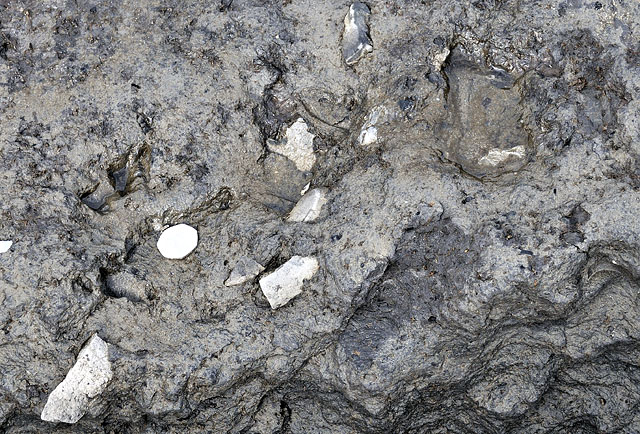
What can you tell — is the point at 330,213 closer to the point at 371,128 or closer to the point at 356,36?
the point at 371,128

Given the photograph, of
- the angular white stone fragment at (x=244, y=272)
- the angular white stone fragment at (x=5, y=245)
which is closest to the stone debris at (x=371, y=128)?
the angular white stone fragment at (x=244, y=272)

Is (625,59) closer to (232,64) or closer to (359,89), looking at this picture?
(359,89)

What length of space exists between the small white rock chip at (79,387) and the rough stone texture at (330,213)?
4 cm

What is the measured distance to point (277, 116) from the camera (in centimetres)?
274

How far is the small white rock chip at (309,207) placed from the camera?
2520mm

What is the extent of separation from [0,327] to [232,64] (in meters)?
1.38

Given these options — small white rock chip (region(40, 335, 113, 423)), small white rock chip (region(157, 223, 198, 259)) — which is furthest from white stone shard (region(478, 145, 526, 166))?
small white rock chip (region(40, 335, 113, 423))

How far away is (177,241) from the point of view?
2.58m

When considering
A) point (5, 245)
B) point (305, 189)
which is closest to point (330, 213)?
point (305, 189)

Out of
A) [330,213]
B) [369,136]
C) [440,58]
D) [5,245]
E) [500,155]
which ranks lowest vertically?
[500,155]

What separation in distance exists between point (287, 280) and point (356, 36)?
108cm

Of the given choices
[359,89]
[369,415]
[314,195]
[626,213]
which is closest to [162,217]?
[314,195]

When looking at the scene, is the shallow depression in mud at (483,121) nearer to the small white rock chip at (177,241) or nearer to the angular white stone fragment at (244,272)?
the angular white stone fragment at (244,272)

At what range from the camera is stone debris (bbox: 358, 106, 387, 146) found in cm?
265
